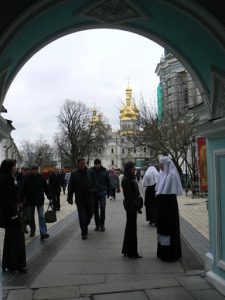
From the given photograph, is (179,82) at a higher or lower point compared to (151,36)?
higher

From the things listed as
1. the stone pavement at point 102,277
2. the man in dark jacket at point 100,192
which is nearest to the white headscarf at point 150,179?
the man in dark jacket at point 100,192

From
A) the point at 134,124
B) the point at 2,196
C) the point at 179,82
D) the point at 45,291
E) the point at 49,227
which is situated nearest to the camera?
the point at 45,291

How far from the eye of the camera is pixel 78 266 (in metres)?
8.56

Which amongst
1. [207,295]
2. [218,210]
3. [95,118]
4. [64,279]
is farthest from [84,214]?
[95,118]

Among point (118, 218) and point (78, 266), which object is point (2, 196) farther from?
point (118, 218)

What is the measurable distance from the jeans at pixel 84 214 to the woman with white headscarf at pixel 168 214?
3.02 metres

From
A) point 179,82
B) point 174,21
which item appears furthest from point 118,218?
point 179,82

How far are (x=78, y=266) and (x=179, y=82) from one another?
42558 millimetres

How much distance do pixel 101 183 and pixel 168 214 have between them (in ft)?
14.1

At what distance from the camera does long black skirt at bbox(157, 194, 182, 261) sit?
885 centimetres

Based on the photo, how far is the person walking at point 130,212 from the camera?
30.2 ft

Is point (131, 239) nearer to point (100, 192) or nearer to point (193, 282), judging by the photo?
point (193, 282)

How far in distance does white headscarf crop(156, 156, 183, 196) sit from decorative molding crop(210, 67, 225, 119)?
180 cm

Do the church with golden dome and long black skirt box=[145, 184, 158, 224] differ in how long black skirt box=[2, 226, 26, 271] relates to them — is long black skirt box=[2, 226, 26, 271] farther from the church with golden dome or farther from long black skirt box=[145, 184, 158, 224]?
the church with golden dome
